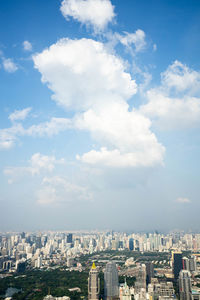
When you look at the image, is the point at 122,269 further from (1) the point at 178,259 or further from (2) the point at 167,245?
(2) the point at 167,245

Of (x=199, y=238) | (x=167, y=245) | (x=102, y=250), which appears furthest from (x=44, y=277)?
(x=199, y=238)

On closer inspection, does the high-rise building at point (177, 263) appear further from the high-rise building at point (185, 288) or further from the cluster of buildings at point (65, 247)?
the cluster of buildings at point (65, 247)

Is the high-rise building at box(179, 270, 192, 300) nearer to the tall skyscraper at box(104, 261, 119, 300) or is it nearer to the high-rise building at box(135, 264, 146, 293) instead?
the high-rise building at box(135, 264, 146, 293)

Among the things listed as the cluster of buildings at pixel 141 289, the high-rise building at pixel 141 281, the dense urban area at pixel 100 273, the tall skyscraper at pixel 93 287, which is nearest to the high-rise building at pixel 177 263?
the dense urban area at pixel 100 273

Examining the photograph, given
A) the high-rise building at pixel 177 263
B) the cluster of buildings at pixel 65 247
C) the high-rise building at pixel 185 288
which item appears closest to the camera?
the high-rise building at pixel 185 288

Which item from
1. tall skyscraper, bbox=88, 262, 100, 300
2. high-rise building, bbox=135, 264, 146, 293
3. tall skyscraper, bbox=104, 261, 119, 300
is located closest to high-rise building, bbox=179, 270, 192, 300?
high-rise building, bbox=135, 264, 146, 293

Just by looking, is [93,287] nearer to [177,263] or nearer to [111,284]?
[111,284]

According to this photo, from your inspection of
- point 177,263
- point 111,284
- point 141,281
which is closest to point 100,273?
point 141,281
